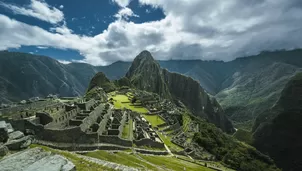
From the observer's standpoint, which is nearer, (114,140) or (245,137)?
(114,140)

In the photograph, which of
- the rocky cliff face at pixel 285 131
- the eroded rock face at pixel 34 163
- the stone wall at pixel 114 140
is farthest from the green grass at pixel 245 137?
the eroded rock face at pixel 34 163

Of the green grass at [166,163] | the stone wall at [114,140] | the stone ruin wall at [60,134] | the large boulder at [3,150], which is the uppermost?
the large boulder at [3,150]

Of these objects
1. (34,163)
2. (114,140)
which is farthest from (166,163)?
(34,163)

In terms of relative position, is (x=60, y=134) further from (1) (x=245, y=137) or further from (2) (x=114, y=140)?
(1) (x=245, y=137)

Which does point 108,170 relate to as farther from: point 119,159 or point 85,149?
point 85,149

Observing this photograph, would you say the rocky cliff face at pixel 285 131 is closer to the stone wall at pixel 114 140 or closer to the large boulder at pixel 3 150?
the stone wall at pixel 114 140
